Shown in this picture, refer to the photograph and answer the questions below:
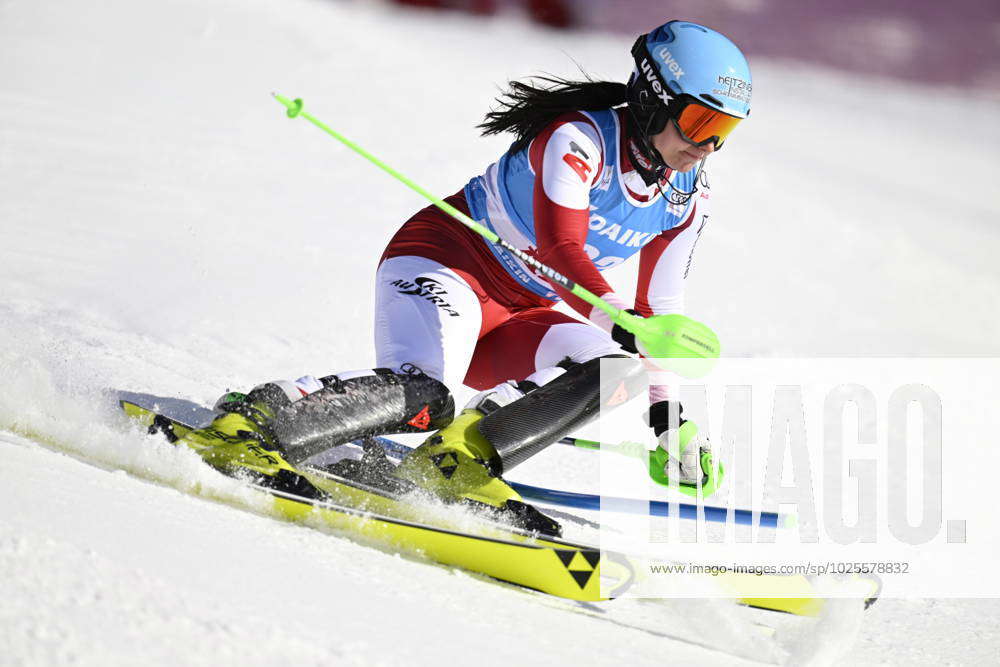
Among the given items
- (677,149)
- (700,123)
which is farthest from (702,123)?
(677,149)

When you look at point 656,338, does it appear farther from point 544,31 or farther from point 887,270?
point 544,31

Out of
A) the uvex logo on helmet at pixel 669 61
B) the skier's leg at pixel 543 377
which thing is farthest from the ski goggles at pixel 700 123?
the skier's leg at pixel 543 377

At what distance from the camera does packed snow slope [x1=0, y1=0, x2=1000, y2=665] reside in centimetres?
195

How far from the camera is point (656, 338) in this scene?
9.53ft

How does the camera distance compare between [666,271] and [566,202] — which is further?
[666,271]

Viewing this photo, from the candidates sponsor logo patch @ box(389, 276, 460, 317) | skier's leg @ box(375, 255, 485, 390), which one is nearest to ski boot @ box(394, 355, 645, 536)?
skier's leg @ box(375, 255, 485, 390)

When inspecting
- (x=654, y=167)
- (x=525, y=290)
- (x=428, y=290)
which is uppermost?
(x=654, y=167)

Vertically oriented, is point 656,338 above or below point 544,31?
below

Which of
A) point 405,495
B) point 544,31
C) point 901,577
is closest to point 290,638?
point 405,495

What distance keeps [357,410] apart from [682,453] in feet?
4.28

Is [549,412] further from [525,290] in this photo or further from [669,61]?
[669,61]

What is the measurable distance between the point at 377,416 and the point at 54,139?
6.12m

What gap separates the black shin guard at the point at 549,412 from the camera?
3025mm

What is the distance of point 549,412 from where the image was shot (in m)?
3.04
